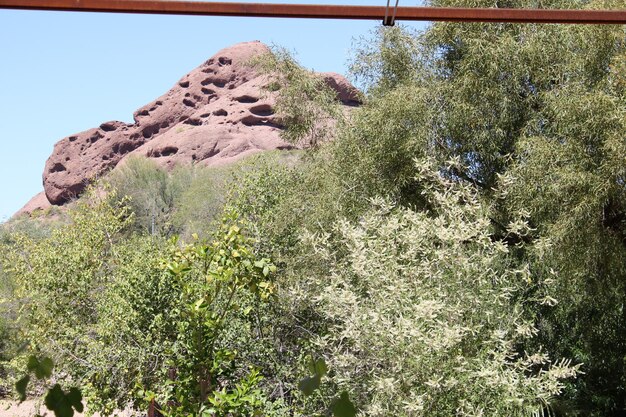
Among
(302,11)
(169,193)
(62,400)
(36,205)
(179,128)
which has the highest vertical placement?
(302,11)

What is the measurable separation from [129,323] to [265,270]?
3528 mm

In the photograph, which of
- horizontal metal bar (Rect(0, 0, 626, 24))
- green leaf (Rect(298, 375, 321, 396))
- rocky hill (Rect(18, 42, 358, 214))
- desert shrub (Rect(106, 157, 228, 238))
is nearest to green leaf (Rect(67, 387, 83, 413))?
green leaf (Rect(298, 375, 321, 396))

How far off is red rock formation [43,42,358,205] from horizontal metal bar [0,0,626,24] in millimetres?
→ 41586

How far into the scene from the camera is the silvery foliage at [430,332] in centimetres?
623

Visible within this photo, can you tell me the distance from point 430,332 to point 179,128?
137ft

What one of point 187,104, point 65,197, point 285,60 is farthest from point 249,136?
point 285,60

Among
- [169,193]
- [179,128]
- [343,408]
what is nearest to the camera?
[343,408]

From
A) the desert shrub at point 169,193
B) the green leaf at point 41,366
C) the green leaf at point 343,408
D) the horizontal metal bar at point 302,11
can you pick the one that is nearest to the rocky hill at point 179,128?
the desert shrub at point 169,193

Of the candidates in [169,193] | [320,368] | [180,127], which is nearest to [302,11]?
[320,368]

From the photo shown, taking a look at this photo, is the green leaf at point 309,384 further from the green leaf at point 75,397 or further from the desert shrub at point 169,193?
the desert shrub at point 169,193

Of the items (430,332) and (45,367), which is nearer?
(45,367)

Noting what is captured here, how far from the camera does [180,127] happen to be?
4675 cm

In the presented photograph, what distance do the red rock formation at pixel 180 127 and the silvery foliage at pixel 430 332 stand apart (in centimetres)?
3671

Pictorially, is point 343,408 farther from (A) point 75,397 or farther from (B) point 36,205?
(B) point 36,205
